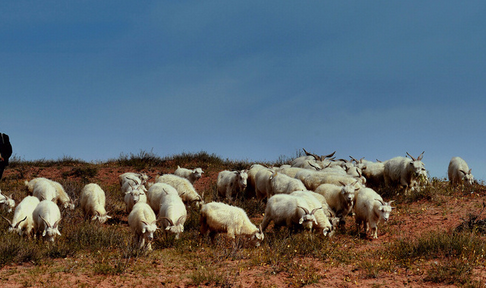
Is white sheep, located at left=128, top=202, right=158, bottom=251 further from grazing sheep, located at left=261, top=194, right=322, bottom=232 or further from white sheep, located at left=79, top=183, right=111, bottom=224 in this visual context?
grazing sheep, located at left=261, top=194, right=322, bottom=232

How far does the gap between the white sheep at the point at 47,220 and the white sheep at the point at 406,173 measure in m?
11.5

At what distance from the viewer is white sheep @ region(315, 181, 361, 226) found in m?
11.6

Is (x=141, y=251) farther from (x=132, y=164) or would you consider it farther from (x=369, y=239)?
(x=132, y=164)

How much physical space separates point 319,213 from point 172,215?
3.73 metres

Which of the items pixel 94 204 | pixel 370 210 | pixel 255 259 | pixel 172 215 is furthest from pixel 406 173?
pixel 94 204

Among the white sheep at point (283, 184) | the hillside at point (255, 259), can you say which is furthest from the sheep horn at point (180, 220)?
the white sheep at point (283, 184)

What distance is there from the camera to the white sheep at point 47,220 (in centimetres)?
946

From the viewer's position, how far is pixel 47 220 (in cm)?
979

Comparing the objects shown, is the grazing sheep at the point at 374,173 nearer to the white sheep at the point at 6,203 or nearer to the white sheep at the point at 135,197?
the white sheep at the point at 135,197

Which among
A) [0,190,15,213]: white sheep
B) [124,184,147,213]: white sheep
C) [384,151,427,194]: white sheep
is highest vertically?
[384,151,427,194]: white sheep

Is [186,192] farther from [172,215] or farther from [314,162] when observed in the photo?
[314,162]

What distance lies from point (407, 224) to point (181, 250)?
6834 mm

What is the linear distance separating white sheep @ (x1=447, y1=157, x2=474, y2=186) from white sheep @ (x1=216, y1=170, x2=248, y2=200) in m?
8.83

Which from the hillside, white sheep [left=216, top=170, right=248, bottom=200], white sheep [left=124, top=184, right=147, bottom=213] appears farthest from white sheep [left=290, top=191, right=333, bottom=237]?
white sheep [left=124, top=184, right=147, bottom=213]
